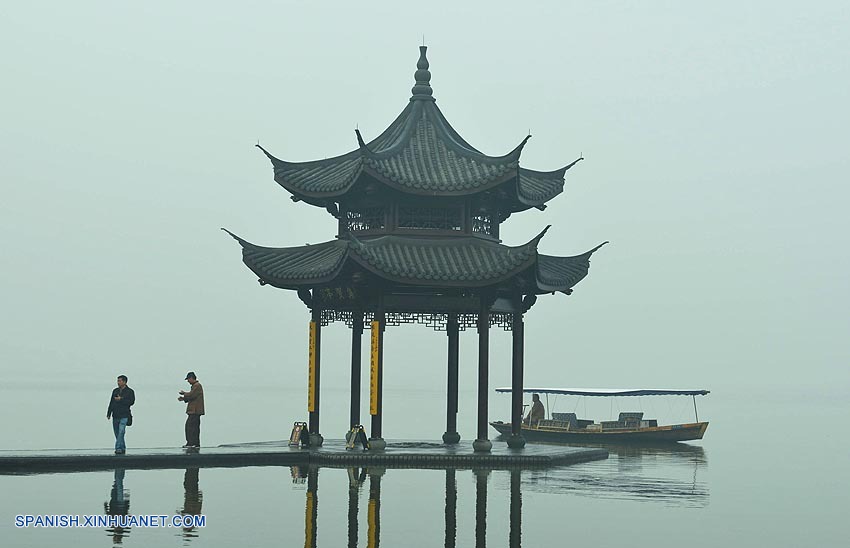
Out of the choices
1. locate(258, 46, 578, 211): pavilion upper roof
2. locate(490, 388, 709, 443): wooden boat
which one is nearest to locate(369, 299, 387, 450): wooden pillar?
locate(258, 46, 578, 211): pavilion upper roof

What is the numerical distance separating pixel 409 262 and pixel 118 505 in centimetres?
1287

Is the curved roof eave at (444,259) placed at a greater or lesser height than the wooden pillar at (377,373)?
greater

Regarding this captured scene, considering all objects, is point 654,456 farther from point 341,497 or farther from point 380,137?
point 341,497

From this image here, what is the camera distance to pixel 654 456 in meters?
45.3

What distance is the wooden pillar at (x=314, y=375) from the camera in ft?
120

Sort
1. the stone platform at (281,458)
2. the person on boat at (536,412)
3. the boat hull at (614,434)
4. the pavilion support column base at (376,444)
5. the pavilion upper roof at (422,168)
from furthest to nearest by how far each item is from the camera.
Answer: the person on boat at (536,412) < the boat hull at (614,434) < the pavilion upper roof at (422,168) < the pavilion support column base at (376,444) < the stone platform at (281,458)

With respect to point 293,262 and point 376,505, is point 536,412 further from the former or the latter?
point 376,505

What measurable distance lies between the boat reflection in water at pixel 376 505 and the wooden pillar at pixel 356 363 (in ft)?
14.1

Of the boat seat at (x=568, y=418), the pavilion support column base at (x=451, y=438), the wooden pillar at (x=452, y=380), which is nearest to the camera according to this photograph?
the wooden pillar at (x=452, y=380)

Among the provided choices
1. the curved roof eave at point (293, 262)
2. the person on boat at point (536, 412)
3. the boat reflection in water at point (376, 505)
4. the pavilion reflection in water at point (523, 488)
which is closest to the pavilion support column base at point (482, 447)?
the pavilion reflection in water at point (523, 488)

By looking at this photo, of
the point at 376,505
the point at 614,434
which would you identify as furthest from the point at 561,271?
the point at 614,434

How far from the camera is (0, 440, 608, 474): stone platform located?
30234mm

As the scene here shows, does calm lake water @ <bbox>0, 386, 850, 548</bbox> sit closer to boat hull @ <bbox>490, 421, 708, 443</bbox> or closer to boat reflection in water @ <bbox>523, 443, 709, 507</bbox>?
boat reflection in water @ <bbox>523, 443, 709, 507</bbox>

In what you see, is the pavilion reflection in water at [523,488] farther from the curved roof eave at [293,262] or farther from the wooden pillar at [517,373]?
the curved roof eave at [293,262]
